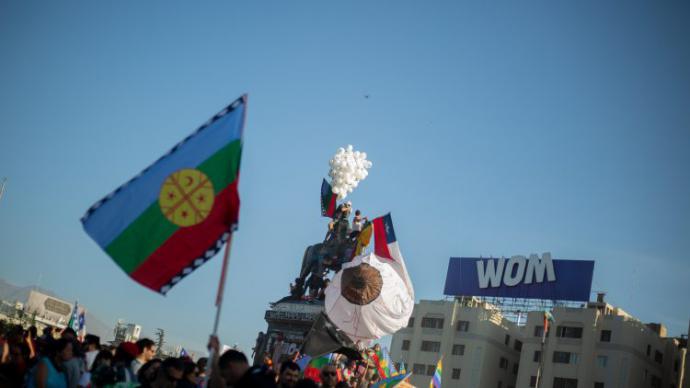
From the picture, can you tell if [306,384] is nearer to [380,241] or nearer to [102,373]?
[102,373]

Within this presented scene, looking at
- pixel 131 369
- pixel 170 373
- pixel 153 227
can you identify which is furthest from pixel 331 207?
pixel 170 373

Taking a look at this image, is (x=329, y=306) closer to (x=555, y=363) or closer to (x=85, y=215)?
(x=85, y=215)

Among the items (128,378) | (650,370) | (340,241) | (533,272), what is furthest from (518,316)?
(128,378)

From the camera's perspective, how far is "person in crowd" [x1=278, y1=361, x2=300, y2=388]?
11.9 meters

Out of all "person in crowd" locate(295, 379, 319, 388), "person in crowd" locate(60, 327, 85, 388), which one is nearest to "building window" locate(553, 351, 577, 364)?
"person in crowd" locate(60, 327, 85, 388)

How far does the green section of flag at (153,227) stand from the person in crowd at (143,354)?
1.97m

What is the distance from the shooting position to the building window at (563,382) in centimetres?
7650

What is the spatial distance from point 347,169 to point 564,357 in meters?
48.3

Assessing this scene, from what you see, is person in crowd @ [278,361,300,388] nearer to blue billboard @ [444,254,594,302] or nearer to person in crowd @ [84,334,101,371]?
person in crowd @ [84,334,101,371]

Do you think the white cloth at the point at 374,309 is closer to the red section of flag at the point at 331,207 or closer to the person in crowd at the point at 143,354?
the red section of flag at the point at 331,207

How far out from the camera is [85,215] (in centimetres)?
1209

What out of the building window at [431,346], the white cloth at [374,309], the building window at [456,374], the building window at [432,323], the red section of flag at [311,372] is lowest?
the red section of flag at [311,372]

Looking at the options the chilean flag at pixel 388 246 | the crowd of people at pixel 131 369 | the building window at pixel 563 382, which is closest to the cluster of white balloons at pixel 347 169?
the chilean flag at pixel 388 246

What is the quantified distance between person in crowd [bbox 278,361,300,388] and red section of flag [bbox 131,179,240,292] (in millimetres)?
1977
